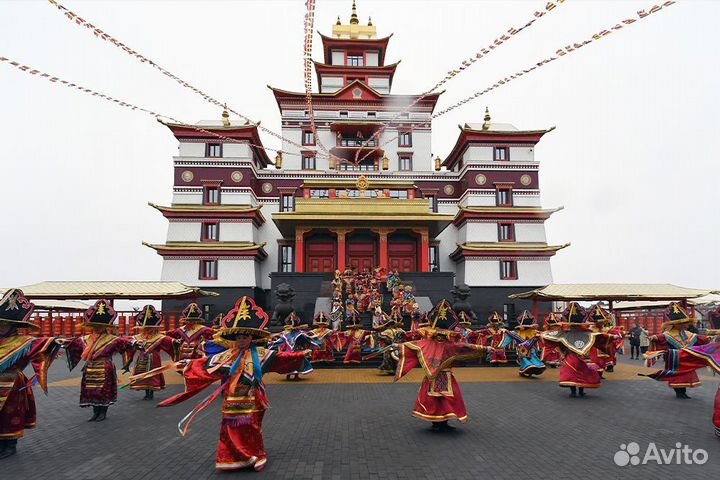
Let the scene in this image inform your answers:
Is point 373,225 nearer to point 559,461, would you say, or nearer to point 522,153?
point 522,153

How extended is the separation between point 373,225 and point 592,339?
16.7m

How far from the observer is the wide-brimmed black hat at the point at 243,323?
5.75 metres

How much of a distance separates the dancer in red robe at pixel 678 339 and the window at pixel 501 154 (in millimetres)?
21773

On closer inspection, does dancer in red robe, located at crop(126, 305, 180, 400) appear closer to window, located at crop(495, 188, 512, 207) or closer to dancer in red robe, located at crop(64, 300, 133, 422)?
dancer in red robe, located at crop(64, 300, 133, 422)

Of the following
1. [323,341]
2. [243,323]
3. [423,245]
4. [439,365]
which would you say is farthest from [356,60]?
[243,323]

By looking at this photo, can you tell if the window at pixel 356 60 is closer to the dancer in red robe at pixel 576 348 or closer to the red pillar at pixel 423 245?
the red pillar at pixel 423 245

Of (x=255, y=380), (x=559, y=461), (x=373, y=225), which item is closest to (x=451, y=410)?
(x=559, y=461)

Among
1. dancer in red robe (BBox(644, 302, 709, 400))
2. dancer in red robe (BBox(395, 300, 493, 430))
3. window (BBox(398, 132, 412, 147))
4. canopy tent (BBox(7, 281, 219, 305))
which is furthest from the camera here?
window (BBox(398, 132, 412, 147))

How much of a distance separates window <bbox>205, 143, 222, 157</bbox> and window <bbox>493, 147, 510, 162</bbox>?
65.4 ft

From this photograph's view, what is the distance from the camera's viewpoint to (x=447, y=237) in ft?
101

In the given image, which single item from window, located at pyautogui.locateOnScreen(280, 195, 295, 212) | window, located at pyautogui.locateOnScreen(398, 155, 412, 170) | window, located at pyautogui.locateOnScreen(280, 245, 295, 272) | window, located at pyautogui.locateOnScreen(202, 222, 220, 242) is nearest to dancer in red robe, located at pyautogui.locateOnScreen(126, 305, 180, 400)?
window, located at pyautogui.locateOnScreen(202, 222, 220, 242)

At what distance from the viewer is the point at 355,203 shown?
85.8ft

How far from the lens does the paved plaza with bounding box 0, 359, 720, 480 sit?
555 centimetres

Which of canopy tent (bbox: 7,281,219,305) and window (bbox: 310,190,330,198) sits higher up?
window (bbox: 310,190,330,198)
